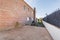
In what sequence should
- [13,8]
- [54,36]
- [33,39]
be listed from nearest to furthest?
[54,36]
[33,39]
[13,8]

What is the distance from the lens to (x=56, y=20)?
457 mm

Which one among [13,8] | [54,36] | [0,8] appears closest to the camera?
[54,36]

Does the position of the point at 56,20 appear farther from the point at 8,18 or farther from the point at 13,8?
the point at 13,8

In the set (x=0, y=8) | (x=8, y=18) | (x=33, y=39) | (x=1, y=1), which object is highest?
(x=1, y=1)

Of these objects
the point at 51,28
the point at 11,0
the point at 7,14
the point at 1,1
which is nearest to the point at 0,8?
the point at 1,1

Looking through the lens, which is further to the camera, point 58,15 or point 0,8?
point 0,8

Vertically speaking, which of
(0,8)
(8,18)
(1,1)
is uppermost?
(1,1)

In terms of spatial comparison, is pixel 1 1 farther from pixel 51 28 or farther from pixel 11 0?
pixel 51 28

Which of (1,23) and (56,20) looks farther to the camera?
(1,23)

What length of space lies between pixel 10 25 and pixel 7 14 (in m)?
1.27

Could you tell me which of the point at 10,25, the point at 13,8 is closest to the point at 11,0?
the point at 13,8

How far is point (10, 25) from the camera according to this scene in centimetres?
1112

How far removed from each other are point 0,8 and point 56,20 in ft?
30.6

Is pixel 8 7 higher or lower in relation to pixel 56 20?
higher
